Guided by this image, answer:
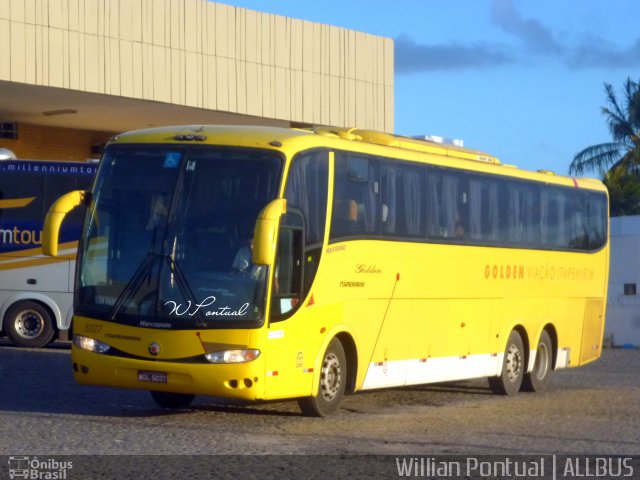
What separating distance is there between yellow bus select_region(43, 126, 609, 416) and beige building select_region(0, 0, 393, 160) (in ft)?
40.6

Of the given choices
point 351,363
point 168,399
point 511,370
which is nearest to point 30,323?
point 168,399

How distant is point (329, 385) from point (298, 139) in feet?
9.16

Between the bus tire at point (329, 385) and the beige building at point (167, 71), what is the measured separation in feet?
45.5

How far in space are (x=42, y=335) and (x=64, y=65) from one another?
6179 mm

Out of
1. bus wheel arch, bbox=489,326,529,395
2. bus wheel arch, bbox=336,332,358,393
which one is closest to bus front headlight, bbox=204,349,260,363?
bus wheel arch, bbox=336,332,358,393

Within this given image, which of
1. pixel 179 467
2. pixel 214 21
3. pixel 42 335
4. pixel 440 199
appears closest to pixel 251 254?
pixel 179 467

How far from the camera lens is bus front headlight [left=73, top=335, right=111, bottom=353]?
13.6 meters

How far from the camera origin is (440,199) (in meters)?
16.8

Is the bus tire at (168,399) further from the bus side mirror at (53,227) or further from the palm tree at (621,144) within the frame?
the palm tree at (621,144)

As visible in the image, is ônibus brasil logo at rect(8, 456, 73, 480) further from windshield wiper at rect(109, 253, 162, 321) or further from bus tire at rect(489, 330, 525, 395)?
bus tire at rect(489, 330, 525, 395)

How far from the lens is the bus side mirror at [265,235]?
12.5m

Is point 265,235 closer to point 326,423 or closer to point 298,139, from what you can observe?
point 298,139

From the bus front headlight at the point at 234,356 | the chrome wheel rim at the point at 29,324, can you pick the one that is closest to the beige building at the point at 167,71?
the chrome wheel rim at the point at 29,324

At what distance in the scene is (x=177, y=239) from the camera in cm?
1339
